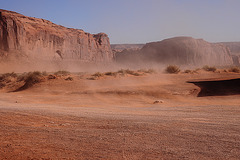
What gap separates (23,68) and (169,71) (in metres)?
30.6

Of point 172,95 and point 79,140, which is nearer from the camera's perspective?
point 79,140

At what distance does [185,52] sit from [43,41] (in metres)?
48.9

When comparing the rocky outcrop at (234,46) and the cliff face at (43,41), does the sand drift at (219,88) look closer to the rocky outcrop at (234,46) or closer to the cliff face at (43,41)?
the cliff face at (43,41)

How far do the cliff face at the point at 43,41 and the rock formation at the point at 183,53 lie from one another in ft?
56.1

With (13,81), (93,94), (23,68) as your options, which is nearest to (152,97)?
(93,94)

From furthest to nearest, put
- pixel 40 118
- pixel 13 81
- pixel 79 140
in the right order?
pixel 13 81 → pixel 40 118 → pixel 79 140

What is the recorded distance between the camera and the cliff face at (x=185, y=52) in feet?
252

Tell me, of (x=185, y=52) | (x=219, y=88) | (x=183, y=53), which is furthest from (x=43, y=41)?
(x=185, y=52)

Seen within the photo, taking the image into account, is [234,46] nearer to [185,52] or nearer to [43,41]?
[185,52]

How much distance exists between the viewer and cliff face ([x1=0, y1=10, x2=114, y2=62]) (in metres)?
Answer: 45.8

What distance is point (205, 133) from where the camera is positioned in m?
4.66

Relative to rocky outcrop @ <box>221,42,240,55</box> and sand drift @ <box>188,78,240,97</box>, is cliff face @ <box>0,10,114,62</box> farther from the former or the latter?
rocky outcrop @ <box>221,42,240,55</box>

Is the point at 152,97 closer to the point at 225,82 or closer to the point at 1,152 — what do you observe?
the point at 225,82

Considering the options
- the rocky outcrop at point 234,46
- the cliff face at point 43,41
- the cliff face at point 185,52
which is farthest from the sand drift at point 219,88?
the rocky outcrop at point 234,46
